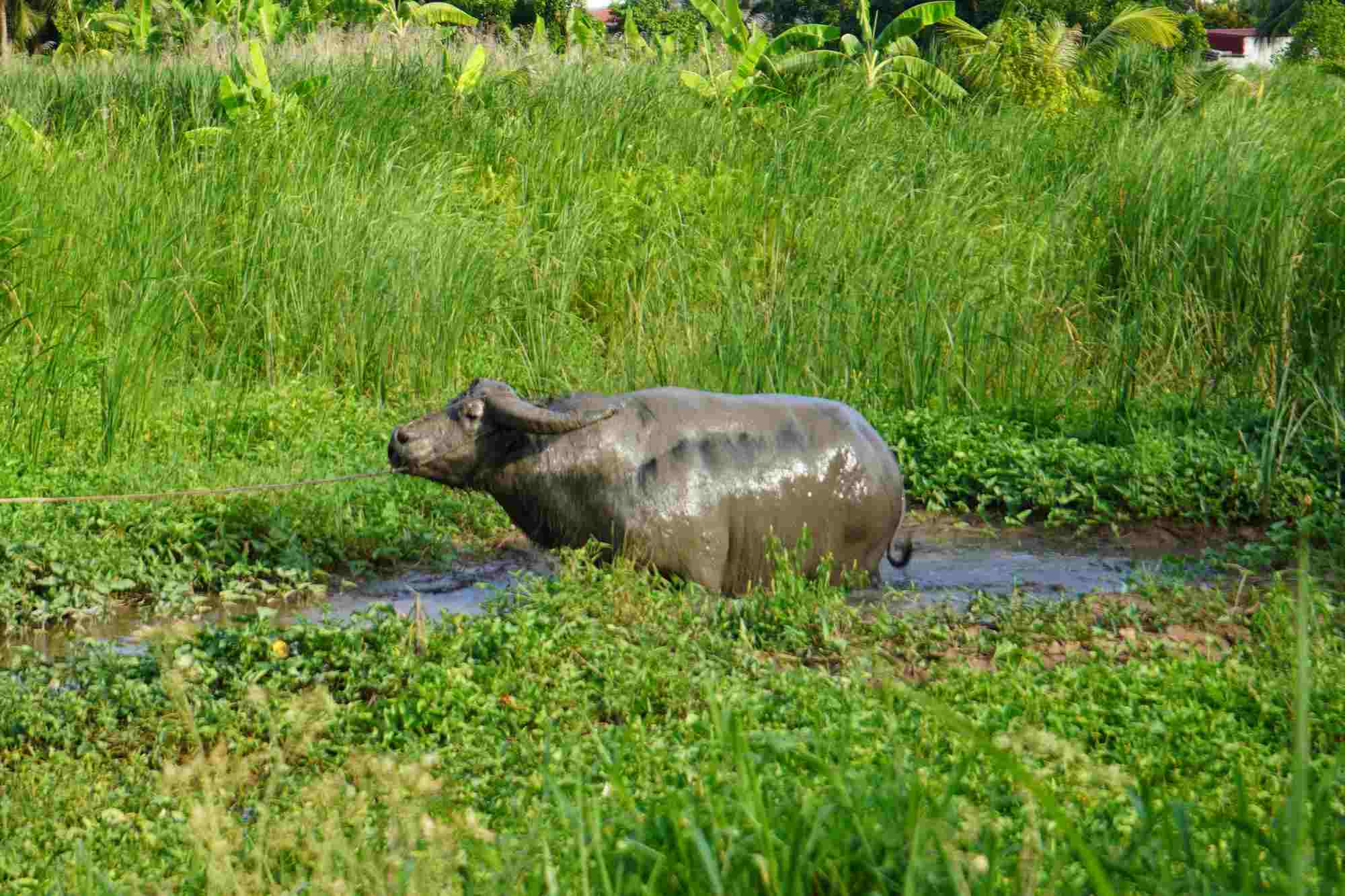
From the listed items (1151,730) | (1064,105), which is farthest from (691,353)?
(1064,105)

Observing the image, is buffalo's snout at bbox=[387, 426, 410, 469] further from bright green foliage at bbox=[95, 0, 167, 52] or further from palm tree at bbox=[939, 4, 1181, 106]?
bright green foliage at bbox=[95, 0, 167, 52]

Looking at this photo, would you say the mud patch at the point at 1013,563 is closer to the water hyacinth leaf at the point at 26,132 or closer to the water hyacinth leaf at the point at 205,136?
the water hyacinth leaf at the point at 205,136

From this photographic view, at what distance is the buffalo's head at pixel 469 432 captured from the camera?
5.15 metres

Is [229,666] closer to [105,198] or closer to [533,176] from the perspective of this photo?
[105,198]

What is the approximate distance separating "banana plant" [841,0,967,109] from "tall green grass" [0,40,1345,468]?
3.76m

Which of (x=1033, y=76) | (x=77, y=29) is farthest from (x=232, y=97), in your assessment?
(x=77, y=29)

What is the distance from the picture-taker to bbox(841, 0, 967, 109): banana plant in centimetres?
1471

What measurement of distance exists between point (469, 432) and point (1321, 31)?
33.4 m

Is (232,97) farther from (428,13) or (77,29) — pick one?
(77,29)

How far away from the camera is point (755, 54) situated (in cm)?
1355

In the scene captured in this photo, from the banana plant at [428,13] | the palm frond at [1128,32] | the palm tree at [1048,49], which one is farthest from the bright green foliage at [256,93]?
the banana plant at [428,13]

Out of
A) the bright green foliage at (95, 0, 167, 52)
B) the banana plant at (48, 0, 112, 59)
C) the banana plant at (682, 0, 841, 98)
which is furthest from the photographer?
the banana plant at (48, 0, 112, 59)

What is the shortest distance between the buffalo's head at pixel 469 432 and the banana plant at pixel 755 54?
8.32 metres

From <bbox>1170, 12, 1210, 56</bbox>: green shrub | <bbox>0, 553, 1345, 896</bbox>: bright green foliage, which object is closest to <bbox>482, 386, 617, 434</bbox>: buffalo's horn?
<bbox>0, 553, 1345, 896</bbox>: bright green foliage
